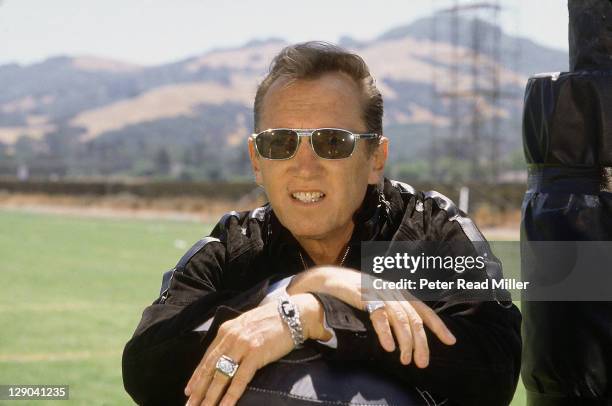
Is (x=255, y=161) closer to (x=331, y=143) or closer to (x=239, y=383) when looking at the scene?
(x=331, y=143)

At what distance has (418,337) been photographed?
7.57 ft

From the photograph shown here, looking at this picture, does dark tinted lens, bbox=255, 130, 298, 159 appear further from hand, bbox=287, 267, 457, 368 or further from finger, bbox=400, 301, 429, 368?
finger, bbox=400, 301, 429, 368

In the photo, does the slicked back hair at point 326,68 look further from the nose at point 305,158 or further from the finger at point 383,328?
the finger at point 383,328

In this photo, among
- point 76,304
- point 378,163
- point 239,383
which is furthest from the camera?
point 76,304

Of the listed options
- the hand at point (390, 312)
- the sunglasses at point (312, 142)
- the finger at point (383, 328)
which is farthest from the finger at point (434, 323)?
the sunglasses at point (312, 142)

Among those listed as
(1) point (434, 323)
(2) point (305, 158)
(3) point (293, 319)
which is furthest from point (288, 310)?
(2) point (305, 158)

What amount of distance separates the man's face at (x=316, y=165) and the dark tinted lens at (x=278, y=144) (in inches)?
0.8

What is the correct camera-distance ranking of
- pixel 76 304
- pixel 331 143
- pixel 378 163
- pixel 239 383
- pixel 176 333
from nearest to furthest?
pixel 239 383 → pixel 176 333 → pixel 331 143 → pixel 378 163 → pixel 76 304

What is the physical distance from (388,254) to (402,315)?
0.40m

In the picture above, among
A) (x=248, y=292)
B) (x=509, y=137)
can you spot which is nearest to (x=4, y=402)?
(x=248, y=292)

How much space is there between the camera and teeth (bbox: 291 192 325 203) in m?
2.66

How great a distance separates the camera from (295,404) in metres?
2.17

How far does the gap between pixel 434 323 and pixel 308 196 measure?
56 cm

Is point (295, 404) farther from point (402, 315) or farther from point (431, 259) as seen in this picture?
point (431, 259)
